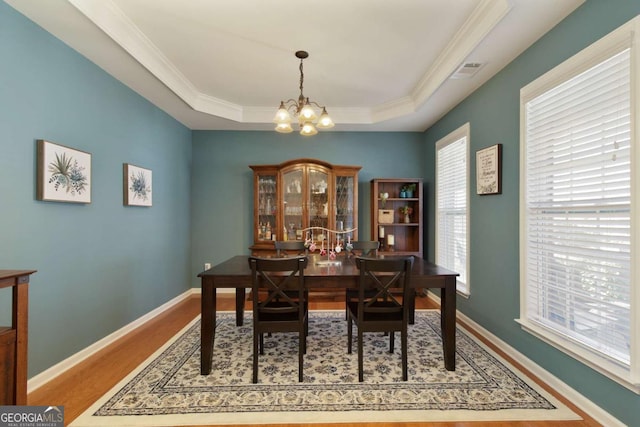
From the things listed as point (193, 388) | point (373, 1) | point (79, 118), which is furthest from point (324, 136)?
point (193, 388)

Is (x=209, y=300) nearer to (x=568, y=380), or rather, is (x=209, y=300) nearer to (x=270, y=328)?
(x=270, y=328)

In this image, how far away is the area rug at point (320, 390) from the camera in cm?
182

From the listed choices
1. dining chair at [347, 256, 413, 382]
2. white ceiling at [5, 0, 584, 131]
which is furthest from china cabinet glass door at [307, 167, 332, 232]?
dining chair at [347, 256, 413, 382]

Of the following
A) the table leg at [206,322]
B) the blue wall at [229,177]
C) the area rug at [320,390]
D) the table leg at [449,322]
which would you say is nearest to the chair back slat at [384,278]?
the table leg at [449,322]

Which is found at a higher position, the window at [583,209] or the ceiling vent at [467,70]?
the ceiling vent at [467,70]

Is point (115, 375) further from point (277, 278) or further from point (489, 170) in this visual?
point (489, 170)

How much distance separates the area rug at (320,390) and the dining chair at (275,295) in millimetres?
234

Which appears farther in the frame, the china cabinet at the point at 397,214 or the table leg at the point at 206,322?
the china cabinet at the point at 397,214

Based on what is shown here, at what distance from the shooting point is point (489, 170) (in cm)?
285

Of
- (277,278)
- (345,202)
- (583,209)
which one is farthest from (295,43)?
(583,209)

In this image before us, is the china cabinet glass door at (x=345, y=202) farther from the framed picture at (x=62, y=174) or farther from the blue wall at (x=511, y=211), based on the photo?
the framed picture at (x=62, y=174)

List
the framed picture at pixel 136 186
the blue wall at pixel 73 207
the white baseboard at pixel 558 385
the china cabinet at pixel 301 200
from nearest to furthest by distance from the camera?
1. the white baseboard at pixel 558 385
2. the blue wall at pixel 73 207
3. the framed picture at pixel 136 186
4. the china cabinet at pixel 301 200

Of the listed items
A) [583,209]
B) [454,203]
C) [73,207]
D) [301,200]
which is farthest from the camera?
[301,200]

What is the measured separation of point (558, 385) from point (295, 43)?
3.31 m
